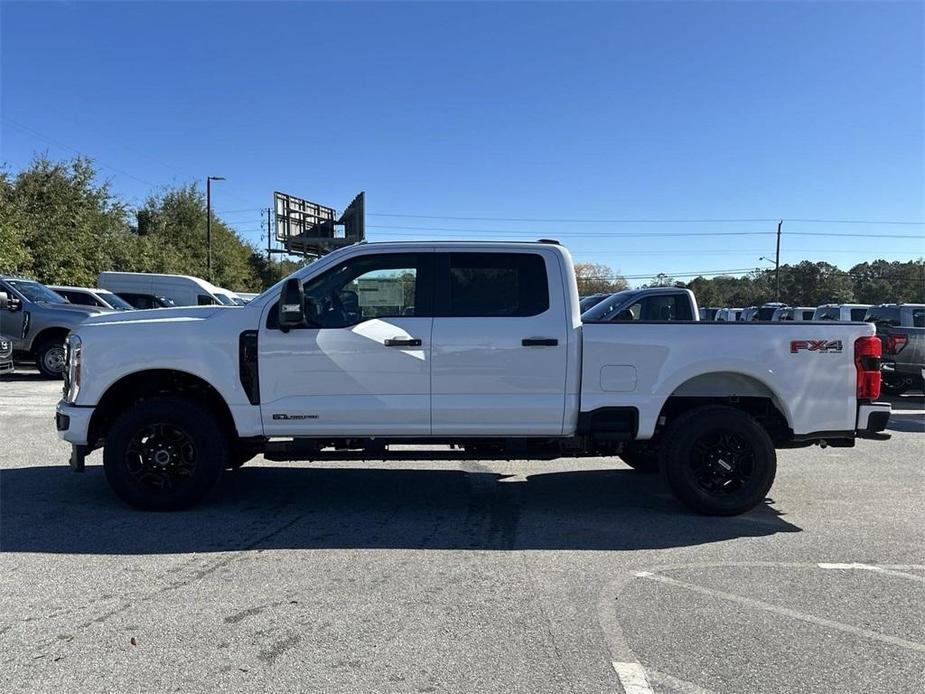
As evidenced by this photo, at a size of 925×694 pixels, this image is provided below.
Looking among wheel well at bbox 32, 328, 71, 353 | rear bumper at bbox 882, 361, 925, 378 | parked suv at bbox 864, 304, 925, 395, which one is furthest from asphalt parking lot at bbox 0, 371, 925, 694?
wheel well at bbox 32, 328, 71, 353

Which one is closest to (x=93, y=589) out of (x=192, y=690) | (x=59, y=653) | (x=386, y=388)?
(x=59, y=653)

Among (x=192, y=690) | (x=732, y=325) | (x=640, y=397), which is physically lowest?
(x=192, y=690)

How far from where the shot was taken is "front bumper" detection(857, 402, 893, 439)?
5.60m

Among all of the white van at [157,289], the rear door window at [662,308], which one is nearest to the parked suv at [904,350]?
the rear door window at [662,308]

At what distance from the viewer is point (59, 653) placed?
334 centimetres

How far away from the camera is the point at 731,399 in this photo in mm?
5824

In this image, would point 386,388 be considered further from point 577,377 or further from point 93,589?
point 93,589

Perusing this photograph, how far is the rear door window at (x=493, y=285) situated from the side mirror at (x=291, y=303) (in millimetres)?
1080

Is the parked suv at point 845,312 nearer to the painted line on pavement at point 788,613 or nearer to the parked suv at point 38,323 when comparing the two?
the painted line on pavement at point 788,613

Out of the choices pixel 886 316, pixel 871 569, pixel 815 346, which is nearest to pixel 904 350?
pixel 886 316

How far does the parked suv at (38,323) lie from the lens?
1386cm

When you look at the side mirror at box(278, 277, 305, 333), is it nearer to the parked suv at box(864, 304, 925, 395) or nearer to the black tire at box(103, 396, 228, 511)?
the black tire at box(103, 396, 228, 511)

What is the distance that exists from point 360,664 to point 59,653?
4.70 ft

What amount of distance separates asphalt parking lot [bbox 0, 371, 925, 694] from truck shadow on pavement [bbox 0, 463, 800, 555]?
0.03 metres
